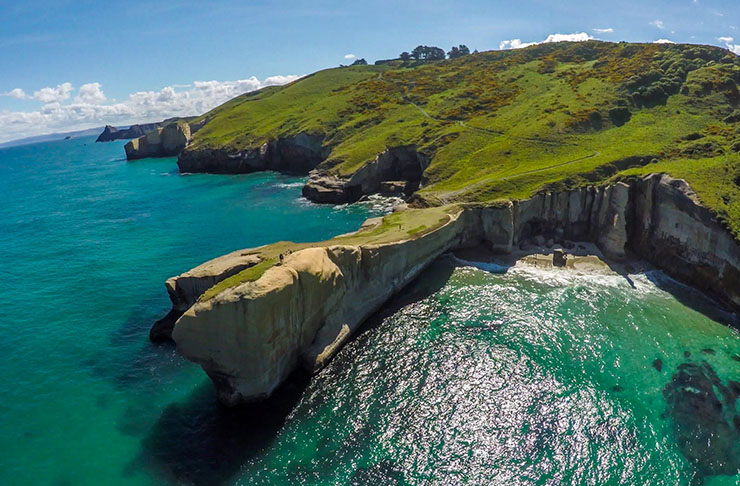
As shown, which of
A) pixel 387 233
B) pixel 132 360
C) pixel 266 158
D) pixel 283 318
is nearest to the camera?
pixel 283 318

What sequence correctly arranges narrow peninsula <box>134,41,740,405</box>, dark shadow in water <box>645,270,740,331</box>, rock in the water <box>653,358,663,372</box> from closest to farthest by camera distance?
narrow peninsula <box>134,41,740,405</box>, rock in the water <box>653,358,663,372</box>, dark shadow in water <box>645,270,740,331</box>

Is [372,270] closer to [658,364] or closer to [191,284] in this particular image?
[191,284]

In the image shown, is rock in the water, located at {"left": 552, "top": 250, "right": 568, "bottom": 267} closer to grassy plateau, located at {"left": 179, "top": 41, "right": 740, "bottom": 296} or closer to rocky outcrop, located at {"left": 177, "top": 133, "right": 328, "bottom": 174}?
grassy plateau, located at {"left": 179, "top": 41, "right": 740, "bottom": 296}

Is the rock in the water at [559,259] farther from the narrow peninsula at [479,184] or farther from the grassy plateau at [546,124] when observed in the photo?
the grassy plateau at [546,124]

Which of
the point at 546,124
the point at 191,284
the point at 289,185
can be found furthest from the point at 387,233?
the point at 289,185

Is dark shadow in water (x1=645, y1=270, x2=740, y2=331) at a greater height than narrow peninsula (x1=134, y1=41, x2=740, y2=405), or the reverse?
narrow peninsula (x1=134, y1=41, x2=740, y2=405)

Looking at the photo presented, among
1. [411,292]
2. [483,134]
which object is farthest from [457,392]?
[483,134]

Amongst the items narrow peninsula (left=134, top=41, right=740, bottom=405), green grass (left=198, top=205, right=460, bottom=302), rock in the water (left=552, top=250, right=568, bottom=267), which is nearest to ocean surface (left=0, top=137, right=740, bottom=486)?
rock in the water (left=552, top=250, right=568, bottom=267)
